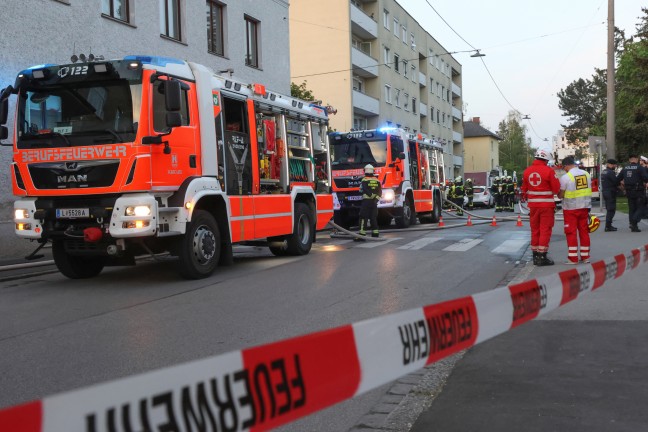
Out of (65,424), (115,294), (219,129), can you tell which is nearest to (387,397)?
(65,424)

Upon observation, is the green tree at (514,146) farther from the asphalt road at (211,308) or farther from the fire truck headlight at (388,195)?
the asphalt road at (211,308)

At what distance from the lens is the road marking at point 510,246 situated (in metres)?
12.0

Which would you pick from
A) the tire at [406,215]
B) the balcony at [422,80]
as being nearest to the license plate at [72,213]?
the tire at [406,215]

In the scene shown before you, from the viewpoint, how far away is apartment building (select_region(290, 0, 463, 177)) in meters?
36.2

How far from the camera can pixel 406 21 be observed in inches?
1886

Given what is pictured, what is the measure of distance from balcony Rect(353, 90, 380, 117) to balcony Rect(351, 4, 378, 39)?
424 cm

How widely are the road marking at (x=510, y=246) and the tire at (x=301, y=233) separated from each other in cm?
358

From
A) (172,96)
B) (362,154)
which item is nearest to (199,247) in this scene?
(172,96)

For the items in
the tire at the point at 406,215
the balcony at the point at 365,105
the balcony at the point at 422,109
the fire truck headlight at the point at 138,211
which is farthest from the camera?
the balcony at the point at 422,109

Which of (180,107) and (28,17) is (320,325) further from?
(28,17)

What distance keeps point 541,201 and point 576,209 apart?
661 millimetres

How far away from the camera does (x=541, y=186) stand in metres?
9.39

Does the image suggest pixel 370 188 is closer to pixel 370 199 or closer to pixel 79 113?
pixel 370 199

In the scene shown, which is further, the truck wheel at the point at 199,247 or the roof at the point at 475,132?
the roof at the point at 475,132
